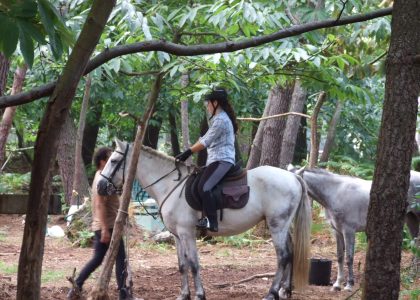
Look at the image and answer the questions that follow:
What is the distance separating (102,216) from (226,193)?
1589mm

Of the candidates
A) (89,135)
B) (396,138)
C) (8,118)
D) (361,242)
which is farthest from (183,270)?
(89,135)

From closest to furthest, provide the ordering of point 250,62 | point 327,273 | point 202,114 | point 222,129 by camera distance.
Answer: point 250,62, point 222,129, point 327,273, point 202,114

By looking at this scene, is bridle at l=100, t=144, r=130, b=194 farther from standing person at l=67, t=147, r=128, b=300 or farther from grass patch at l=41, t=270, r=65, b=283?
grass patch at l=41, t=270, r=65, b=283

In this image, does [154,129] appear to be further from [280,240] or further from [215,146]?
[215,146]

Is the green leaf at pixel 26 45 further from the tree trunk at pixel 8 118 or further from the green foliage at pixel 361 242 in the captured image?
the green foliage at pixel 361 242

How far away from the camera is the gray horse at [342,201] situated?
33.7 ft

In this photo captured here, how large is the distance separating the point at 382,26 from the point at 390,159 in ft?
12.2

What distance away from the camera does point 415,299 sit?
23.4 ft

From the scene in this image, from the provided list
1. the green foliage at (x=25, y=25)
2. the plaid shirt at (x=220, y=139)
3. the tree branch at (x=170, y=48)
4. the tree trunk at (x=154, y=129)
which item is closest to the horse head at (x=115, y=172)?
the plaid shirt at (x=220, y=139)

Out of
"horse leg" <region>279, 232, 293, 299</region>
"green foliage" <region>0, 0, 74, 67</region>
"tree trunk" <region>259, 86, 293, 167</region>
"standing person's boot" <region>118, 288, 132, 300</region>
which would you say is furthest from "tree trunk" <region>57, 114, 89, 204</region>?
"green foliage" <region>0, 0, 74, 67</region>

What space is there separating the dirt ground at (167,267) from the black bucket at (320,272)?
153 millimetres

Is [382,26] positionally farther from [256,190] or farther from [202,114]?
[202,114]

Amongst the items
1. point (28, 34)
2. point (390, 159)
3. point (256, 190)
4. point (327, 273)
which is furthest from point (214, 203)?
point (28, 34)

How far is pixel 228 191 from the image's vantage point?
9031 mm
